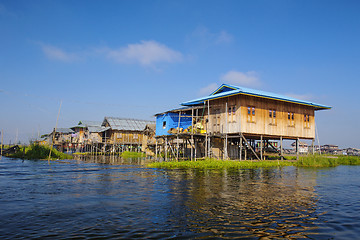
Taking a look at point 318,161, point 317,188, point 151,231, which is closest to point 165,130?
point 318,161

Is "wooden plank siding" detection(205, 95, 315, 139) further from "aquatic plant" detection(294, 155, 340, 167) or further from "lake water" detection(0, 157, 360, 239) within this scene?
"lake water" detection(0, 157, 360, 239)

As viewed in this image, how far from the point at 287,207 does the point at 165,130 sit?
64.9 ft

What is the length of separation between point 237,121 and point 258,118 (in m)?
2.22

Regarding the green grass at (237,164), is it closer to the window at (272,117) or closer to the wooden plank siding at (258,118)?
the wooden plank siding at (258,118)

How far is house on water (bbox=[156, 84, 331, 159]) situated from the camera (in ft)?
74.7

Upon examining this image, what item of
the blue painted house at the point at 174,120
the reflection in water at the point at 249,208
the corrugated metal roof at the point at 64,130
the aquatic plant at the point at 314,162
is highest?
the corrugated metal roof at the point at 64,130

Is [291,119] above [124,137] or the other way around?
above

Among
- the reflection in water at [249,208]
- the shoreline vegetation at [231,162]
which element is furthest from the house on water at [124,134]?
the reflection in water at [249,208]

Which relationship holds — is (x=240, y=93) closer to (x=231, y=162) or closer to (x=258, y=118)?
(x=258, y=118)

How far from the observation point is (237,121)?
22672mm

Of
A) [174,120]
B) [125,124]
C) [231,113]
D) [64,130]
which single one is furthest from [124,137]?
[231,113]

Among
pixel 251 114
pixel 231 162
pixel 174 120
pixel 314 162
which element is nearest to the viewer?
pixel 231 162

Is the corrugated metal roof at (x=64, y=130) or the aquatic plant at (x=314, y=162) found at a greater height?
the corrugated metal roof at (x=64, y=130)

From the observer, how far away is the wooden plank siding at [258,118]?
22.8m
